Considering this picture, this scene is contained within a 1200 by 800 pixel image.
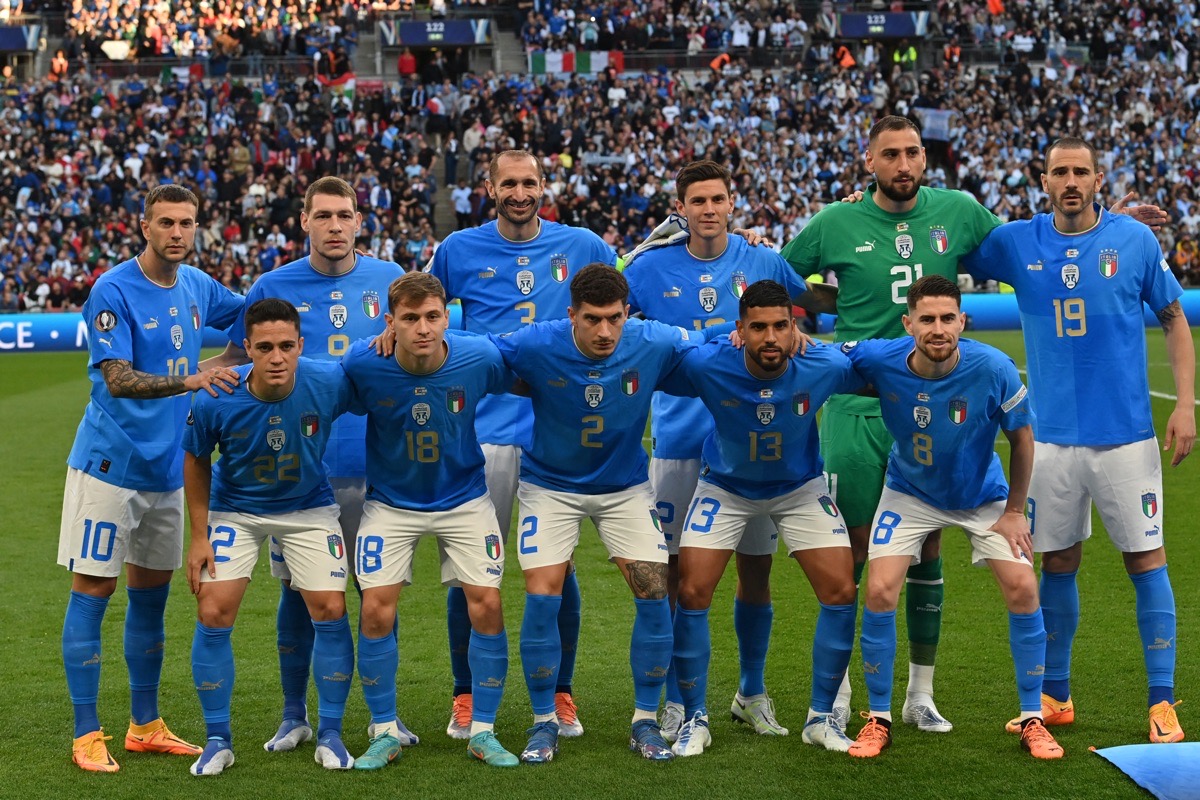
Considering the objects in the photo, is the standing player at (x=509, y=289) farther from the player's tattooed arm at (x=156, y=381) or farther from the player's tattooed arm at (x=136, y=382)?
the player's tattooed arm at (x=136, y=382)

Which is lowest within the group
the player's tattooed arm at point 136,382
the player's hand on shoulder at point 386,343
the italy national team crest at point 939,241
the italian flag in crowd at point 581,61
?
the player's tattooed arm at point 136,382

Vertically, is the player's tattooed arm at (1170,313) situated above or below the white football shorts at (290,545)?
above

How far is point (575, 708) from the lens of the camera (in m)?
6.14

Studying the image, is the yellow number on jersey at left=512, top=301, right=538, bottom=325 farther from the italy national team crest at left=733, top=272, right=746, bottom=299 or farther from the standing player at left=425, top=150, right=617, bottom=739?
the italy national team crest at left=733, top=272, right=746, bottom=299

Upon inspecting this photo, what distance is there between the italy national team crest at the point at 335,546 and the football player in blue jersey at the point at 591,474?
726 millimetres

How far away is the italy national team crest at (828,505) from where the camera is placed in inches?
227

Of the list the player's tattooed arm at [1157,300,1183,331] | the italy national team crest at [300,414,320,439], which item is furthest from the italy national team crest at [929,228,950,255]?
the italy national team crest at [300,414,320,439]

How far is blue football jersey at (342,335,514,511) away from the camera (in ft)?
18.2

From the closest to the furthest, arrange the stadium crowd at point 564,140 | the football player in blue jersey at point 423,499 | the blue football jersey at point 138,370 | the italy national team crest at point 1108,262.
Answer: the football player in blue jersey at point 423,499, the blue football jersey at point 138,370, the italy national team crest at point 1108,262, the stadium crowd at point 564,140

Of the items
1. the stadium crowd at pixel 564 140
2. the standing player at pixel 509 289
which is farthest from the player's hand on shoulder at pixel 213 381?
the stadium crowd at pixel 564 140

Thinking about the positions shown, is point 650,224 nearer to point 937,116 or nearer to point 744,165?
point 744,165

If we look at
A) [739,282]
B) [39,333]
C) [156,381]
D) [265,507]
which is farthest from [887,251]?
[39,333]

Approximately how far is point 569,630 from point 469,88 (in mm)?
28241

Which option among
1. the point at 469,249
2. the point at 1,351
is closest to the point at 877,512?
the point at 469,249
